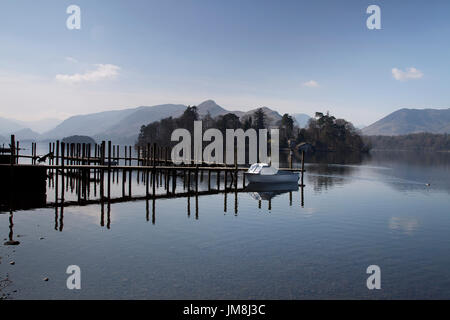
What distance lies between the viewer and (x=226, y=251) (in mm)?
17609

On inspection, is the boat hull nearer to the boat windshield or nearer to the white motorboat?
the white motorboat

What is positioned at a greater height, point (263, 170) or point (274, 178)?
point (263, 170)

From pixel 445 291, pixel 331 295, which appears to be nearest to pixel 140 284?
pixel 331 295

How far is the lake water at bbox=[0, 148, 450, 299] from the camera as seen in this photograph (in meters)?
13.1

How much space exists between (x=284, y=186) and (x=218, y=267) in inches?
1137

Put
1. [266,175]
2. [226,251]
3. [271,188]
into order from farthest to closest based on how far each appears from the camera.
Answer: [271,188]
[266,175]
[226,251]

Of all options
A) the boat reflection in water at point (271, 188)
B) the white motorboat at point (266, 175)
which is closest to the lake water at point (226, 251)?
the boat reflection in water at point (271, 188)

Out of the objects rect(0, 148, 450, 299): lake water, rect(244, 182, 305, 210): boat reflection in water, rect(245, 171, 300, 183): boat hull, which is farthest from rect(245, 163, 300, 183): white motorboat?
rect(0, 148, 450, 299): lake water

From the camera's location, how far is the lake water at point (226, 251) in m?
13.1

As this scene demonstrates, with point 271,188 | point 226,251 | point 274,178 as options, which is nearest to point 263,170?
point 274,178

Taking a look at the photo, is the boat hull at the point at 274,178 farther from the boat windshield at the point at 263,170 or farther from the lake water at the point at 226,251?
the lake water at the point at 226,251

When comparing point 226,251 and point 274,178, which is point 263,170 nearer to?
point 274,178

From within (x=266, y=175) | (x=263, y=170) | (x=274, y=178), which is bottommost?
(x=274, y=178)
